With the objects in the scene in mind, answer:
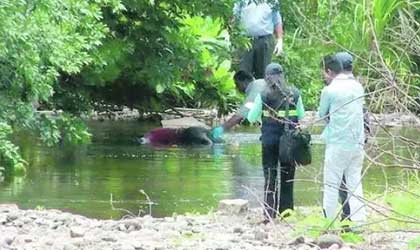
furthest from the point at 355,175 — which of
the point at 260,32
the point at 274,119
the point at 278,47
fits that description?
the point at 260,32

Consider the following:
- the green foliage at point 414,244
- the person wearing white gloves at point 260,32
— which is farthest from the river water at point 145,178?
the person wearing white gloves at point 260,32

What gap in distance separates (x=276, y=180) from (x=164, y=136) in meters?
9.24

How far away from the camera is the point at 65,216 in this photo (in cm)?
1048

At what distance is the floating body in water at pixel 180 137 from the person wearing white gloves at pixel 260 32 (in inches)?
50.2

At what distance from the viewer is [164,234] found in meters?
9.41

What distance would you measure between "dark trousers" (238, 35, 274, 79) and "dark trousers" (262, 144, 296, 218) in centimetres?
871

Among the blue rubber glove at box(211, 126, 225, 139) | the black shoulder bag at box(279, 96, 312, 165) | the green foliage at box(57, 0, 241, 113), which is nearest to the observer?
the black shoulder bag at box(279, 96, 312, 165)

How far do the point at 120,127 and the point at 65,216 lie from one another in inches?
506

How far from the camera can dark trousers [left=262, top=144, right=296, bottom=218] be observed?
34.2 ft

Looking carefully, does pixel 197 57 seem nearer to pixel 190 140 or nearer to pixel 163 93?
pixel 190 140

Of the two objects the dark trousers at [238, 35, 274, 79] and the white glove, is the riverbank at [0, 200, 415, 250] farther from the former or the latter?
the dark trousers at [238, 35, 274, 79]

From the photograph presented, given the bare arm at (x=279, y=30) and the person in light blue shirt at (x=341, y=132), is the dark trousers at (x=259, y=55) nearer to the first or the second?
the bare arm at (x=279, y=30)

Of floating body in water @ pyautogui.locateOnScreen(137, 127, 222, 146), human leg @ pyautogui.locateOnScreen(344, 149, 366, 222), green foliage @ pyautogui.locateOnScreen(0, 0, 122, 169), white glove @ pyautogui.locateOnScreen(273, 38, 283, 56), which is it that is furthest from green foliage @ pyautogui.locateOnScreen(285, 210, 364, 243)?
floating body in water @ pyautogui.locateOnScreen(137, 127, 222, 146)

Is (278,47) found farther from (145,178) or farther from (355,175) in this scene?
(355,175)
